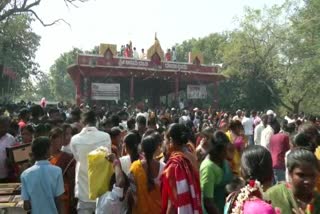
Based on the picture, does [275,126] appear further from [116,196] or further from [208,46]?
[208,46]

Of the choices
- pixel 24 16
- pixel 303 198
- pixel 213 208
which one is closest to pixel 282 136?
pixel 213 208

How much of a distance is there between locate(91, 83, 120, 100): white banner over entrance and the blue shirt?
21.5 meters

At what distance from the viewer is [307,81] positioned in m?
24.9

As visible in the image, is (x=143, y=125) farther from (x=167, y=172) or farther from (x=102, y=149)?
(x=167, y=172)

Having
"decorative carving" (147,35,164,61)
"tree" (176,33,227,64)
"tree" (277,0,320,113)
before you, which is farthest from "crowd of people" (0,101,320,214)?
"tree" (176,33,227,64)

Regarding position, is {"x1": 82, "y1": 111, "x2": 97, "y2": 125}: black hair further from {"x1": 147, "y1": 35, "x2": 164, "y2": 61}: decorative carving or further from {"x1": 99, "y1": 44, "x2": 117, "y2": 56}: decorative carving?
{"x1": 147, "y1": 35, "x2": 164, "y2": 61}: decorative carving

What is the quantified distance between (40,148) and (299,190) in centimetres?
282

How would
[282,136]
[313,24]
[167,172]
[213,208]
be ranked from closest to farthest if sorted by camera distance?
[167,172], [213,208], [282,136], [313,24]

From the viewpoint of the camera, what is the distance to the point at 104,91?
2628 cm

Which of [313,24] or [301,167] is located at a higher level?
[313,24]

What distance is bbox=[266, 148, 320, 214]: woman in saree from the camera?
8.95 ft

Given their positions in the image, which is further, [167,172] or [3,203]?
[3,203]

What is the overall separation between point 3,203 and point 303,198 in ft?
10.8

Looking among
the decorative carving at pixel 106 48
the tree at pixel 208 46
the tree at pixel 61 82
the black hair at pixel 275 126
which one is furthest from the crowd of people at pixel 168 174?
the tree at pixel 61 82
